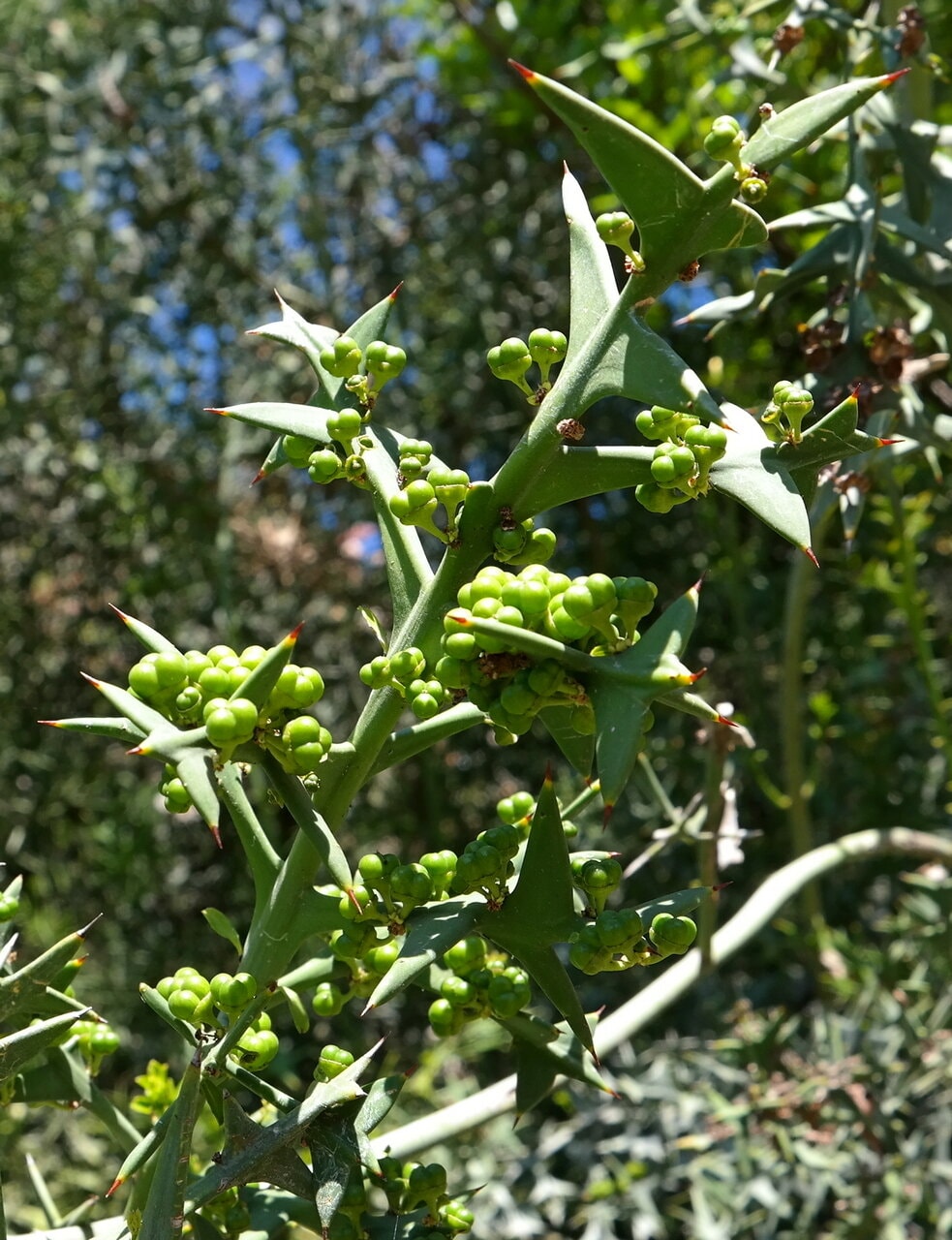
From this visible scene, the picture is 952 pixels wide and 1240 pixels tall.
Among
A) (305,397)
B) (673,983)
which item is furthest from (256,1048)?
(305,397)

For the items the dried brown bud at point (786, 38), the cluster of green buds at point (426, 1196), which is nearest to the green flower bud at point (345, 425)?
the cluster of green buds at point (426, 1196)

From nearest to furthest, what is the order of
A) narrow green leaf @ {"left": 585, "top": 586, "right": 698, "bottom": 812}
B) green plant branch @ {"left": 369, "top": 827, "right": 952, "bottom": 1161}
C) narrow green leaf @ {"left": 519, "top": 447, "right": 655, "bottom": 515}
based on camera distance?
narrow green leaf @ {"left": 585, "top": 586, "right": 698, "bottom": 812} < narrow green leaf @ {"left": 519, "top": 447, "right": 655, "bottom": 515} < green plant branch @ {"left": 369, "top": 827, "right": 952, "bottom": 1161}

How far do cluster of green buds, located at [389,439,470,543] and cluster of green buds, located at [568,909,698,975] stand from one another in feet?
0.69

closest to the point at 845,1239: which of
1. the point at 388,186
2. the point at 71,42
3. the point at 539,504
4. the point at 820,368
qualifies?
the point at 820,368

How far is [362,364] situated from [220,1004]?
370 millimetres

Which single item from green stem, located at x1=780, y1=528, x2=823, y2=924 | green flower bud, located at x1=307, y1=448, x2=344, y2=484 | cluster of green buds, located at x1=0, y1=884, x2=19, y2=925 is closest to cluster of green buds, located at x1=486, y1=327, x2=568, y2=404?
green flower bud, located at x1=307, y1=448, x2=344, y2=484

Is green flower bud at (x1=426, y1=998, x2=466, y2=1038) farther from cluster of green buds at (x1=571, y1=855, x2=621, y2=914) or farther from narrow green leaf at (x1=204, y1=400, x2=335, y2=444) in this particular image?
narrow green leaf at (x1=204, y1=400, x2=335, y2=444)

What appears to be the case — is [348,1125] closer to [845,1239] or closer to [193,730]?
[193,730]

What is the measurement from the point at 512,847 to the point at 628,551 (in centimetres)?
146

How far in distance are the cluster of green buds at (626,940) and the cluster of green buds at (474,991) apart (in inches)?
3.4

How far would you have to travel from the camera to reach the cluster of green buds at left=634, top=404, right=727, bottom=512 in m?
0.55

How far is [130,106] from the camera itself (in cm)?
233

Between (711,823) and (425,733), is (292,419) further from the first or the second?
(711,823)

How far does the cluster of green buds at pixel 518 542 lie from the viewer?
615mm
